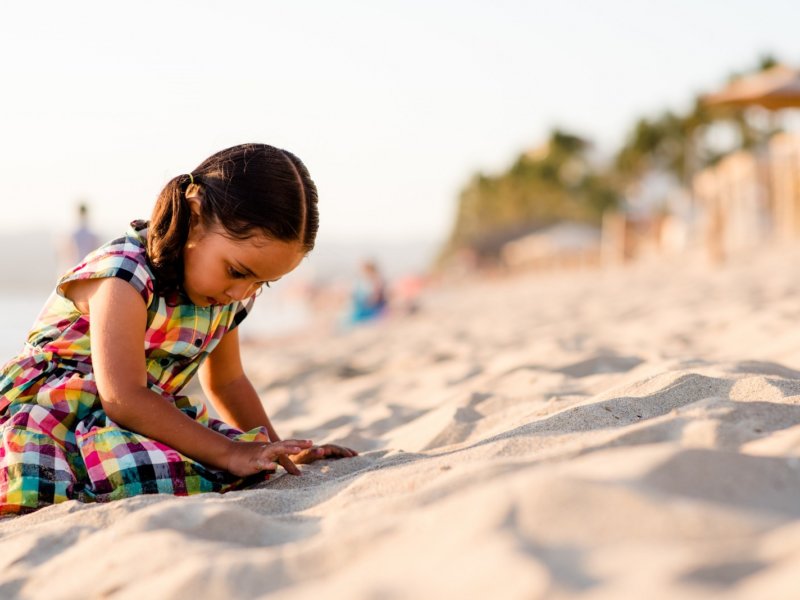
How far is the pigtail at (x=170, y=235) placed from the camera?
2049 millimetres

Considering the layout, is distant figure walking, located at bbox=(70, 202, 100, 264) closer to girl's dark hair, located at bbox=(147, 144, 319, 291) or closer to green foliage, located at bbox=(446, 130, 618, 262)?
girl's dark hair, located at bbox=(147, 144, 319, 291)

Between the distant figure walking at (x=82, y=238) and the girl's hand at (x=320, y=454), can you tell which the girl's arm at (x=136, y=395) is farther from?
the distant figure walking at (x=82, y=238)

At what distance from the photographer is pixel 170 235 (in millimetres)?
2045

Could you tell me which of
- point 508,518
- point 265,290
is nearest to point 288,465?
point 508,518

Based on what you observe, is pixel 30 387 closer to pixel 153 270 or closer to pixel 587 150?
pixel 153 270

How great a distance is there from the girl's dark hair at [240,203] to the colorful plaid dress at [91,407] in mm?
75

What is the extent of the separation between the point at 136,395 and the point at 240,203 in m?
0.49

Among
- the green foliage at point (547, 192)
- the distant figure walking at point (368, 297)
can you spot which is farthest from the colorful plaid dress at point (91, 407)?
the green foliage at point (547, 192)

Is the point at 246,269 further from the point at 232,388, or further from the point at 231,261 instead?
the point at 232,388

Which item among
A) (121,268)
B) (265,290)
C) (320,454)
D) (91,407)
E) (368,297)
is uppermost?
(121,268)

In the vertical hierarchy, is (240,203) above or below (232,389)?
above

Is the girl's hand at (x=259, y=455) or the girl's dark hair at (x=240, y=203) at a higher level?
the girl's dark hair at (x=240, y=203)

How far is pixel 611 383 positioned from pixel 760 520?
1637 mm

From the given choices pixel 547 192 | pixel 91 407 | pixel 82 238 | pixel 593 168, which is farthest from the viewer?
pixel 547 192
